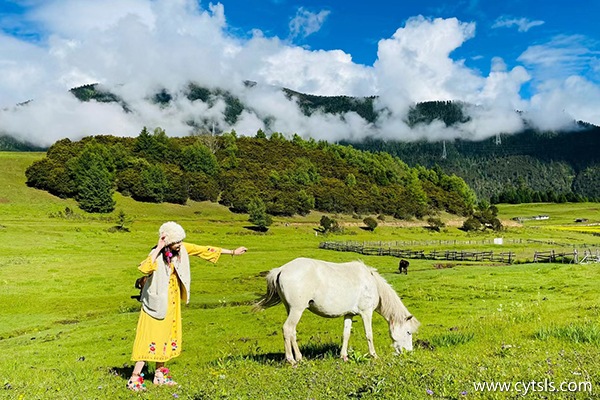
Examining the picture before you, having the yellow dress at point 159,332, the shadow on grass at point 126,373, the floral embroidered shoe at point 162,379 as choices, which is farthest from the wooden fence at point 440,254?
the floral embroidered shoe at point 162,379

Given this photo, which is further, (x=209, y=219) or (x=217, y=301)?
(x=209, y=219)

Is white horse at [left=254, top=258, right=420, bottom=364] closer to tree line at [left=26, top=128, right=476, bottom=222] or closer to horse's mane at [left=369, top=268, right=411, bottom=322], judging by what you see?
horse's mane at [left=369, top=268, right=411, bottom=322]

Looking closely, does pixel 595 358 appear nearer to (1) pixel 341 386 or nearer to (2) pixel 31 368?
(1) pixel 341 386

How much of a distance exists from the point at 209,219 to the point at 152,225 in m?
20.3

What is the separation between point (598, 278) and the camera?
26625 mm

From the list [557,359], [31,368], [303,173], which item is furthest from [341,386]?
[303,173]

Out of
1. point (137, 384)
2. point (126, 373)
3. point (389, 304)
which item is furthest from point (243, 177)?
point (137, 384)

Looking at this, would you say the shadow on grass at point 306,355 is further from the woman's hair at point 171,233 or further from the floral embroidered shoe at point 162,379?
the woman's hair at point 171,233

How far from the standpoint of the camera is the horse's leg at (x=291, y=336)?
9641mm

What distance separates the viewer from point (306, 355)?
36.1 feet


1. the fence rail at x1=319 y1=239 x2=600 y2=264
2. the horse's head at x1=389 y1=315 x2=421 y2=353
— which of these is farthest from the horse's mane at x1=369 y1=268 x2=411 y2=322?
the fence rail at x1=319 y1=239 x2=600 y2=264

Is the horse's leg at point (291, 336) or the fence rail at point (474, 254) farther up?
the horse's leg at point (291, 336)

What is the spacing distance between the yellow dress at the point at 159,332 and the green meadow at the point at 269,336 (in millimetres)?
655

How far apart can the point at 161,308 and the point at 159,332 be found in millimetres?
471
